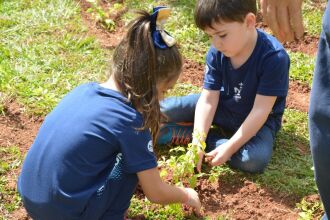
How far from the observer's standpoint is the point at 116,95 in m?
2.14

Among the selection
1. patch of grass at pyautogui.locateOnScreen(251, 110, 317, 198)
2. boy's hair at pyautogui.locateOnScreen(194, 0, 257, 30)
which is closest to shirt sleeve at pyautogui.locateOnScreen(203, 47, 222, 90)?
boy's hair at pyautogui.locateOnScreen(194, 0, 257, 30)

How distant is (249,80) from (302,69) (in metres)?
1.18

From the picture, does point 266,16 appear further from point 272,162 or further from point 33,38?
point 33,38

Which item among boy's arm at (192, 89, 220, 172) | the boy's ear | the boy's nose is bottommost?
boy's arm at (192, 89, 220, 172)

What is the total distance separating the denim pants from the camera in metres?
2.95

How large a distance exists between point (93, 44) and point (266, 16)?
7.84 ft

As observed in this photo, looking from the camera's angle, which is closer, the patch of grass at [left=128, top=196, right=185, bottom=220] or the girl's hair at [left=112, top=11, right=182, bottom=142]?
the girl's hair at [left=112, top=11, right=182, bottom=142]

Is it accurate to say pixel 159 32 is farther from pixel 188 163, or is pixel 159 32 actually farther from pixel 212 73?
pixel 212 73

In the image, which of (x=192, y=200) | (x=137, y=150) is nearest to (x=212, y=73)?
(x=192, y=200)

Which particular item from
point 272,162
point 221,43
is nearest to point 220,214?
point 272,162

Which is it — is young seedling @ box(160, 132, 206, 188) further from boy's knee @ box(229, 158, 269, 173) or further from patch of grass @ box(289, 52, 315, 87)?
patch of grass @ box(289, 52, 315, 87)

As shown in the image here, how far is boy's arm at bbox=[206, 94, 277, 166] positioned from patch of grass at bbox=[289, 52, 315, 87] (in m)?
1.08

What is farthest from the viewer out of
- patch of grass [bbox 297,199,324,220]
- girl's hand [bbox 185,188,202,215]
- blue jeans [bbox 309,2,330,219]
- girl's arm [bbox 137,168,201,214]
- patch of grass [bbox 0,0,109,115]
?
patch of grass [bbox 0,0,109,115]

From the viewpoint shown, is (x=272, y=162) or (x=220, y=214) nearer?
(x=220, y=214)
